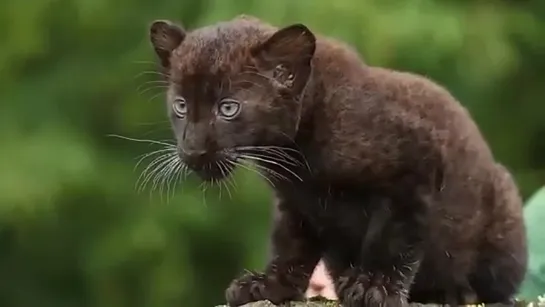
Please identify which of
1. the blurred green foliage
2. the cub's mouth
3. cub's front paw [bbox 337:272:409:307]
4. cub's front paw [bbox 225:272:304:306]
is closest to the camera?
the cub's mouth

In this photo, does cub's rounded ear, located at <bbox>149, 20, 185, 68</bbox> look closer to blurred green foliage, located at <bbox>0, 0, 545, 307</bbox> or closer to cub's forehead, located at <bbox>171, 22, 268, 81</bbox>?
cub's forehead, located at <bbox>171, 22, 268, 81</bbox>

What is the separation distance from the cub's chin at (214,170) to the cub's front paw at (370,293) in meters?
0.28

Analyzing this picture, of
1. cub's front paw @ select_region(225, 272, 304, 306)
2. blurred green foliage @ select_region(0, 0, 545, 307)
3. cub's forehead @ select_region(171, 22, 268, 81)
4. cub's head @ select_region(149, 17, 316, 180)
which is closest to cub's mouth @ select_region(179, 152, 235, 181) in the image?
cub's head @ select_region(149, 17, 316, 180)

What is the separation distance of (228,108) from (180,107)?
8cm

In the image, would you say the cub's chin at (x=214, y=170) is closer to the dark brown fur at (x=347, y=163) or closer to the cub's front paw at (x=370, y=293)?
the dark brown fur at (x=347, y=163)

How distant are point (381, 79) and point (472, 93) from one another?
158cm

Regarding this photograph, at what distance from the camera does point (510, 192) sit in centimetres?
195

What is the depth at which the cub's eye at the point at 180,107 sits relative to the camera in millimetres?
1624

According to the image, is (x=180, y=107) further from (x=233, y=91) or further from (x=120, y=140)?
(x=120, y=140)

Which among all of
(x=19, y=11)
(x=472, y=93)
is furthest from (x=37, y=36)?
(x=472, y=93)

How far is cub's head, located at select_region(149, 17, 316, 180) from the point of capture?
1.60m

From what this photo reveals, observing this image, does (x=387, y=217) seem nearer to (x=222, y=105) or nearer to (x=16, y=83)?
(x=222, y=105)

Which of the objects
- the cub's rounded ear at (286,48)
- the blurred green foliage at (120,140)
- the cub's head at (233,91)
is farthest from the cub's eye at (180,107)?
the blurred green foliage at (120,140)

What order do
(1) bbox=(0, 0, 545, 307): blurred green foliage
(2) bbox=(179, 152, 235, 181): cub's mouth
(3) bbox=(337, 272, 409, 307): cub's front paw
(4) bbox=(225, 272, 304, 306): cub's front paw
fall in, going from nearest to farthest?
1. (2) bbox=(179, 152, 235, 181): cub's mouth
2. (3) bbox=(337, 272, 409, 307): cub's front paw
3. (4) bbox=(225, 272, 304, 306): cub's front paw
4. (1) bbox=(0, 0, 545, 307): blurred green foliage
